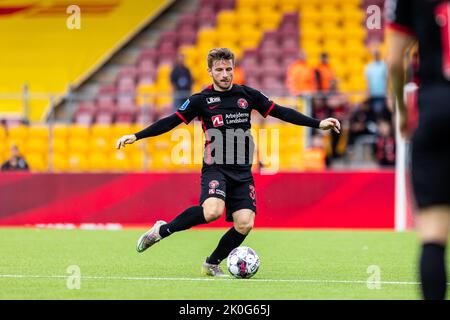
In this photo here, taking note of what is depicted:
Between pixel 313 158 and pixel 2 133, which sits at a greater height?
pixel 2 133

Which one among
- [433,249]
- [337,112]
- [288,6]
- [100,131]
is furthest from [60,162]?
[433,249]

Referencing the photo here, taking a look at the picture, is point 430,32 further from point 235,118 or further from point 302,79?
point 302,79

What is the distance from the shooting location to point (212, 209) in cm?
857

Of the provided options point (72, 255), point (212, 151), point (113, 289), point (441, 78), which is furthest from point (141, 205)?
point (441, 78)

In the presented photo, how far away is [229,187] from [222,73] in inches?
39.3

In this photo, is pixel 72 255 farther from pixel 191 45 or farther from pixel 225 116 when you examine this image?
pixel 191 45

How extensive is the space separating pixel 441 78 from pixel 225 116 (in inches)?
163

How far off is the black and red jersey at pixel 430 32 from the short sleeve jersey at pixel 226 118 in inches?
157

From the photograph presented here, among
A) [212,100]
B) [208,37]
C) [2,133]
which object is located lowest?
[2,133]

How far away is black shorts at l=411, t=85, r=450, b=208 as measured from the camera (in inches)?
185

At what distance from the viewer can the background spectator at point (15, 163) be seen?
16.2 m

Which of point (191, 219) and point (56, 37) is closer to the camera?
point (191, 219)

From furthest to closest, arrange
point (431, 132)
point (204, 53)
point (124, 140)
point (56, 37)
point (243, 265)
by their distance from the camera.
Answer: point (56, 37) < point (204, 53) < point (243, 265) < point (124, 140) < point (431, 132)

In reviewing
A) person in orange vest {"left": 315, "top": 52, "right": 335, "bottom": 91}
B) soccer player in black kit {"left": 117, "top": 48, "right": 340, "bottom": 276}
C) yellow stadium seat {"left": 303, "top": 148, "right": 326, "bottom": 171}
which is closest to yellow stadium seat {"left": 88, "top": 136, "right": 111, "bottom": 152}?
yellow stadium seat {"left": 303, "top": 148, "right": 326, "bottom": 171}
